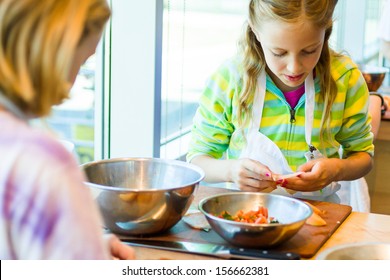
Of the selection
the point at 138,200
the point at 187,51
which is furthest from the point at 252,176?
the point at 187,51

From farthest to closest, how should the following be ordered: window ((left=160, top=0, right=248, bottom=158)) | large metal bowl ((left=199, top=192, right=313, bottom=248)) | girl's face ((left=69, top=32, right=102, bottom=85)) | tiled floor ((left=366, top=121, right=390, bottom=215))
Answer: tiled floor ((left=366, top=121, right=390, bottom=215)) → window ((left=160, top=0, right=248, bottom=158)) → large metal bowl ((left=199, top=192, right=313, bottom=248)) → girl's face ((left=69, top=32, right=102, bottom=85))

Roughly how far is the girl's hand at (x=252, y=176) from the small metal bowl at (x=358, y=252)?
40 cm

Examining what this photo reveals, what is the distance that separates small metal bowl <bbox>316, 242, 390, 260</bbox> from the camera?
1.18m

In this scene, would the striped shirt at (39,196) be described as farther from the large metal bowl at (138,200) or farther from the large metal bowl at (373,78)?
the large metal bowl at (373,78)

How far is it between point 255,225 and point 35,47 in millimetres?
617

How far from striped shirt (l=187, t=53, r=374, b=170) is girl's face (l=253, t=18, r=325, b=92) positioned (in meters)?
0.11

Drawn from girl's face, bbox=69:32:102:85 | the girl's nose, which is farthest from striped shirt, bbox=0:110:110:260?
the girl's nose

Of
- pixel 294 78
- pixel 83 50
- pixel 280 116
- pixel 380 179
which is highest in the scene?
pixel 83 50

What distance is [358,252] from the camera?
1.20 meters

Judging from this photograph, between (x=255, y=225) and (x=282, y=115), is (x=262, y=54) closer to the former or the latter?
(x=282, y=115)

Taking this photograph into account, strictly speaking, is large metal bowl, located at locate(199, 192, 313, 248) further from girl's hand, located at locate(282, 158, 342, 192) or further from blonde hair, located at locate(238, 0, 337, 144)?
blonde hair, located at locate(238, 0, 337, 144)

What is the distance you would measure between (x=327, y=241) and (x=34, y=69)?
0.78 m
